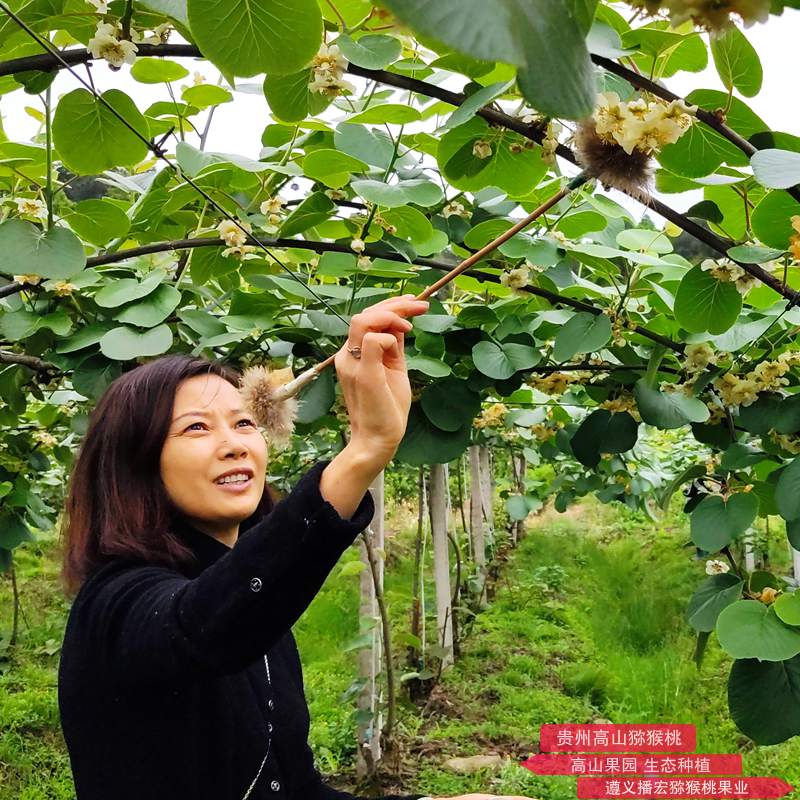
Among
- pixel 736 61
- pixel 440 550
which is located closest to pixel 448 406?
pixel 736 61

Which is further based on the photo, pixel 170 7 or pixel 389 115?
pixel 389 115

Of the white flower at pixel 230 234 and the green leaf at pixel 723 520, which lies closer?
the white flower at pixel 230 234

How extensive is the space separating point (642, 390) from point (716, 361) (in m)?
0.12

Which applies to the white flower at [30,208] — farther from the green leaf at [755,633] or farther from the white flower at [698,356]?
the green leaf at [755,633]

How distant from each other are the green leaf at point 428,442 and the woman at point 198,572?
351 mm

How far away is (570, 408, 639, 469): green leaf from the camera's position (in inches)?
55.8

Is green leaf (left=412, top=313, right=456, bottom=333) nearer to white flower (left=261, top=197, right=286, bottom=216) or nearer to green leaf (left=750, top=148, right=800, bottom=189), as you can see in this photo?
white flower (left=261, top=197, right=286, bottom=216)

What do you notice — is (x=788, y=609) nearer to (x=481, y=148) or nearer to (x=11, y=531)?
(x=481, y=148)

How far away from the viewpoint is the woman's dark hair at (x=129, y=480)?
2.73 ft

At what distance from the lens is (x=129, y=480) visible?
2.92 ft

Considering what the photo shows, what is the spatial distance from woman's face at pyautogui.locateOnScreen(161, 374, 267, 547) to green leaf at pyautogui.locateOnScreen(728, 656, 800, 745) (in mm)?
785

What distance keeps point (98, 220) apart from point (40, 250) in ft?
0.55

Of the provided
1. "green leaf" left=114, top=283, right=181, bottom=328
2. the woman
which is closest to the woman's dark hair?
the woman

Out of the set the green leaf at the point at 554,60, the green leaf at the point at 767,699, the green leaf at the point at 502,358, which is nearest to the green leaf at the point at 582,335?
the green leaf at the point at 502,358
